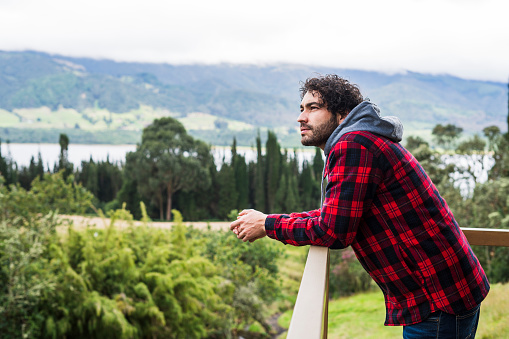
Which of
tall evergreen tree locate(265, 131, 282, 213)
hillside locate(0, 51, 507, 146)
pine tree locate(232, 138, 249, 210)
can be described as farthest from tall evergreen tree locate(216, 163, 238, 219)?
hillside locate(0, 51, 507, 146)

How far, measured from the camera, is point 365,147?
1036mm

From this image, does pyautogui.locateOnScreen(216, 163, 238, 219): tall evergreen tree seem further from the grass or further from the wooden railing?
the wooden railing

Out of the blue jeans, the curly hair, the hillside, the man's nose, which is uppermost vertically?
the hillside

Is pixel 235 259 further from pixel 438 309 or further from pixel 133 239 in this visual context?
pixel 438 309

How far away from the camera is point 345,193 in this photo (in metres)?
1.03

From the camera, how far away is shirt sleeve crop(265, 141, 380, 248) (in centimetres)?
102

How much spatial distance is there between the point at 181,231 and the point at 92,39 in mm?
192503

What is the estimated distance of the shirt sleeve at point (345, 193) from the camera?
1.02 meters

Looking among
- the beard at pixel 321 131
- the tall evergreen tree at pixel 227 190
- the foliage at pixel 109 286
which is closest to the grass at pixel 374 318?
the foliage at pixel 109 286

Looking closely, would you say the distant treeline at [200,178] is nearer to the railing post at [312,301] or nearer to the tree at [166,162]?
the tree at [166,162]

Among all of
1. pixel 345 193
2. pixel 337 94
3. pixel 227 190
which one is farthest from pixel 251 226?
pixel 227 190

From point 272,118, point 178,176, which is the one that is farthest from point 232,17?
point 178,176

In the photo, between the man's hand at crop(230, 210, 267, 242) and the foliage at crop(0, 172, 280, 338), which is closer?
the man's hand at crop(230, 210, 267, 242)

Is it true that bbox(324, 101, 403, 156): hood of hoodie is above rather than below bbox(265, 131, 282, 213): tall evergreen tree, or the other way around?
above
